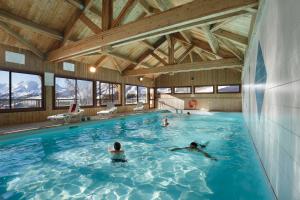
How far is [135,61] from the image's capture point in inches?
467

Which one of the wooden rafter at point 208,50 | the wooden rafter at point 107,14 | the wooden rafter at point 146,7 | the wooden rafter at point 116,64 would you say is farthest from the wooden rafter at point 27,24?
the wooden rafter at point 208,50

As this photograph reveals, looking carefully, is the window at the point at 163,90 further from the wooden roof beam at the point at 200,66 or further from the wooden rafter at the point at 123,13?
the wooden rafter at the point at 123,13

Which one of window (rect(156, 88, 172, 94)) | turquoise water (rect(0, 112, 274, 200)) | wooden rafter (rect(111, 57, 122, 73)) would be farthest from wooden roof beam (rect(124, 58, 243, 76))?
window (rect(156, 88, 172, 94))

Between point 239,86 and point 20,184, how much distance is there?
14213 millimetres

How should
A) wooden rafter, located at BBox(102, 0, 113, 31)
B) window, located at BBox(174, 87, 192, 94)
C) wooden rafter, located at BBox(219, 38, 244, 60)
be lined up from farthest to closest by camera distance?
1. window, located at BBox(174, 87, 192, 94)
2. wooden rafter, located at BBox(219, 38, 244, 60)
3. wooden rafter, located at BBox(102, 0, 113, 31)

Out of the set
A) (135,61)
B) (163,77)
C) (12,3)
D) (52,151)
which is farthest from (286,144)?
(163,77)

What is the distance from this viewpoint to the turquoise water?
262 centimetres

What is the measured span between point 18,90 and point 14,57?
4.93 meters

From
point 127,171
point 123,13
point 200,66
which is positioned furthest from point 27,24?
point 200,66

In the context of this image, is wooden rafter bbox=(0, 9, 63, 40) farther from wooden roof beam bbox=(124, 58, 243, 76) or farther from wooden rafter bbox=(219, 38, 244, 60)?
wooden rafter bbox=(219, 38, 244, 60)

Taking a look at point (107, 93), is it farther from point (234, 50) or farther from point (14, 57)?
point (234, 50)

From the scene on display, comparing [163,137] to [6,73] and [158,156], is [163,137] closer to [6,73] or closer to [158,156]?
[158,156]

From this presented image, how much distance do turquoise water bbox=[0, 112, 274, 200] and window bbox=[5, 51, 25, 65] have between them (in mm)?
3063

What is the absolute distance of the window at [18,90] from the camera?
21.8 ft
